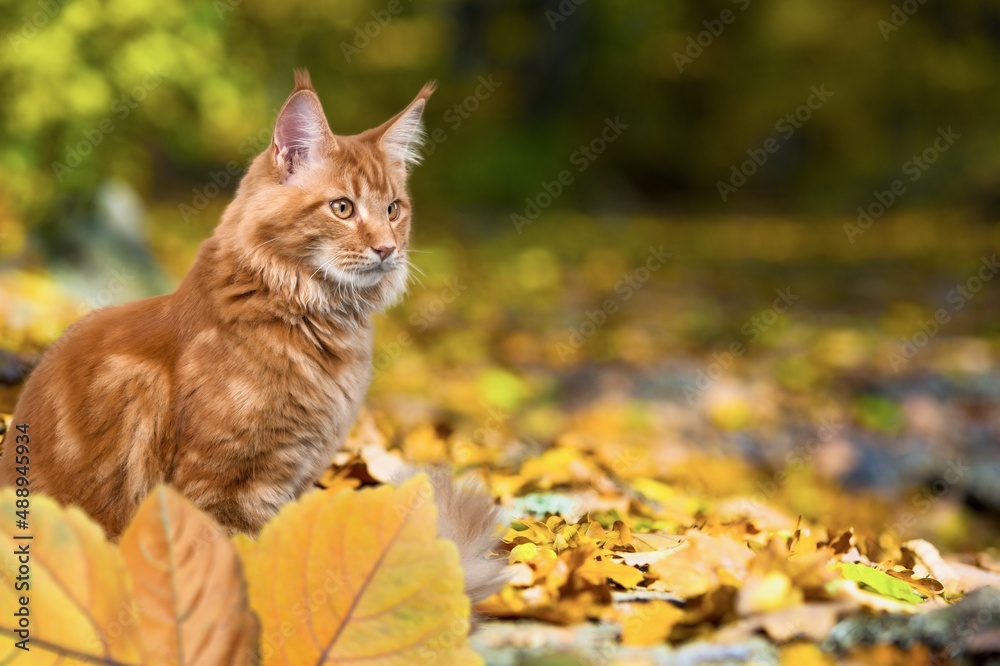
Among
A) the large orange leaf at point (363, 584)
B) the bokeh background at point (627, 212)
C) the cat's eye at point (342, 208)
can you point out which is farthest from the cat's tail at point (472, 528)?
the bokeh background at point (627, 212)

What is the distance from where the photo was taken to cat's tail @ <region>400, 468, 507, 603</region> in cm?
182

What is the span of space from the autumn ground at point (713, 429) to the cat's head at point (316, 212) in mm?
700

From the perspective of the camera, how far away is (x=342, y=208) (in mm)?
2193

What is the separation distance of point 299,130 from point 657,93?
43.3ft

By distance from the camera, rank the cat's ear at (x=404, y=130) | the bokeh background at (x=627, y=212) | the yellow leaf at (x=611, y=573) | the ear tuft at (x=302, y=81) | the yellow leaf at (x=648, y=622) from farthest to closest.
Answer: the bokeh background at (x=627, y=212), the cat's ear at (x=404, y=130), the ear tuft at (x=302, y=81), the yellow leaf at (x=611, y=573), the yellow leaf at (x=648, y=622)

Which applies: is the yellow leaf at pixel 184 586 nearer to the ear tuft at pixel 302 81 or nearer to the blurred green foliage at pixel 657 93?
the ear tuft at pixel 302 81

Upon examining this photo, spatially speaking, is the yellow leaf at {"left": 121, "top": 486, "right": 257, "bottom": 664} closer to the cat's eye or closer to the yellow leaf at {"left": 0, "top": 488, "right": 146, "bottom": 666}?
the yellow leaf at {"left": 0, "top": 488, "right": 146, "bottom": 666}

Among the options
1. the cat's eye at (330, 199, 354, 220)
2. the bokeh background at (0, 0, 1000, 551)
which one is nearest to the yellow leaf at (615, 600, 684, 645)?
the cat's eye at (330, 199, 354, 220)

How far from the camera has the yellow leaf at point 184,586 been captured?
4.51 ft

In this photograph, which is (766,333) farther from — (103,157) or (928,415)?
(103,157)

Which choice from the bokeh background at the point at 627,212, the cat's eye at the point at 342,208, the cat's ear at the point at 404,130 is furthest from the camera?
the bokeh background at the point at 627,212

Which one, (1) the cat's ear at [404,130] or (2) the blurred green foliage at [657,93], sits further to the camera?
(2) the blurred green foliage at [657,93]

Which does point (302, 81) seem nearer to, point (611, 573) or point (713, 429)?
point (611, 573)

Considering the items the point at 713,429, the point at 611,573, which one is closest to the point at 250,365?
the point at 611,573
